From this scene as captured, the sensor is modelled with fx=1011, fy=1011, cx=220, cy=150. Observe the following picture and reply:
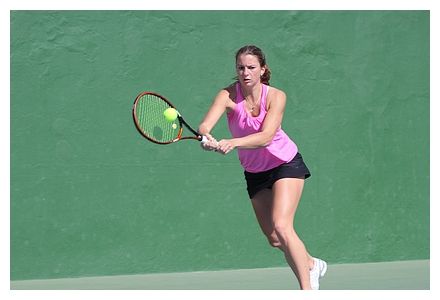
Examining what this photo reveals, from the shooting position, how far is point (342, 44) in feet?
21.6

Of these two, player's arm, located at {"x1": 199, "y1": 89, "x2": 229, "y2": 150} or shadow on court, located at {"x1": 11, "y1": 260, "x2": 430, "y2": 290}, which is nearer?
player's arm, located at {"x1": 199, "y1": 89, "x2": 229, "y2": 150}

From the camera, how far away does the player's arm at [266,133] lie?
4520mm

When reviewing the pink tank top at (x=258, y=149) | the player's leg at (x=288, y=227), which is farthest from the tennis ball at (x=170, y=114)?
the player's leg at (x=288, y=227)

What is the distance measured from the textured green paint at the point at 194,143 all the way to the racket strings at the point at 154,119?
1.26 metres

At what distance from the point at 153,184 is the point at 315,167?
3.57 ft

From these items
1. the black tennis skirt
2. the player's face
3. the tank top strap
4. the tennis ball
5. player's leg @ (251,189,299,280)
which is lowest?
player's leg @ (251,189,299,280)

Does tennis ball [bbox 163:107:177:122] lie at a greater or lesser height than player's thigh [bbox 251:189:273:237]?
greater

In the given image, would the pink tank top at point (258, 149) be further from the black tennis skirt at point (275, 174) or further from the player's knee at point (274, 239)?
the player's knee at point (274, 239)

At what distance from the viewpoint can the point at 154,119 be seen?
4.74 m

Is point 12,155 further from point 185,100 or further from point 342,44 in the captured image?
point 342,44

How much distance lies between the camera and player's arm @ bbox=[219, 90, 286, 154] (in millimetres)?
4520

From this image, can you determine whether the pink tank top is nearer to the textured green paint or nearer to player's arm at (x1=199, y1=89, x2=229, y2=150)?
player's arm at (x1=199, y1=89, x2=229, y2=150)

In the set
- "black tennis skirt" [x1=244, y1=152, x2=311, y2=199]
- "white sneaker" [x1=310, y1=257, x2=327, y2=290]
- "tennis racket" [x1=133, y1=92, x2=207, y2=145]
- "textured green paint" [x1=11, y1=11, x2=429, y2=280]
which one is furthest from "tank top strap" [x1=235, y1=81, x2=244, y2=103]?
"textured green paint" [x1=11, y1=11, x2=429, y2=280]

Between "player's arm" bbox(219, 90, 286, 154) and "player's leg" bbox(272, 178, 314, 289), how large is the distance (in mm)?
241
